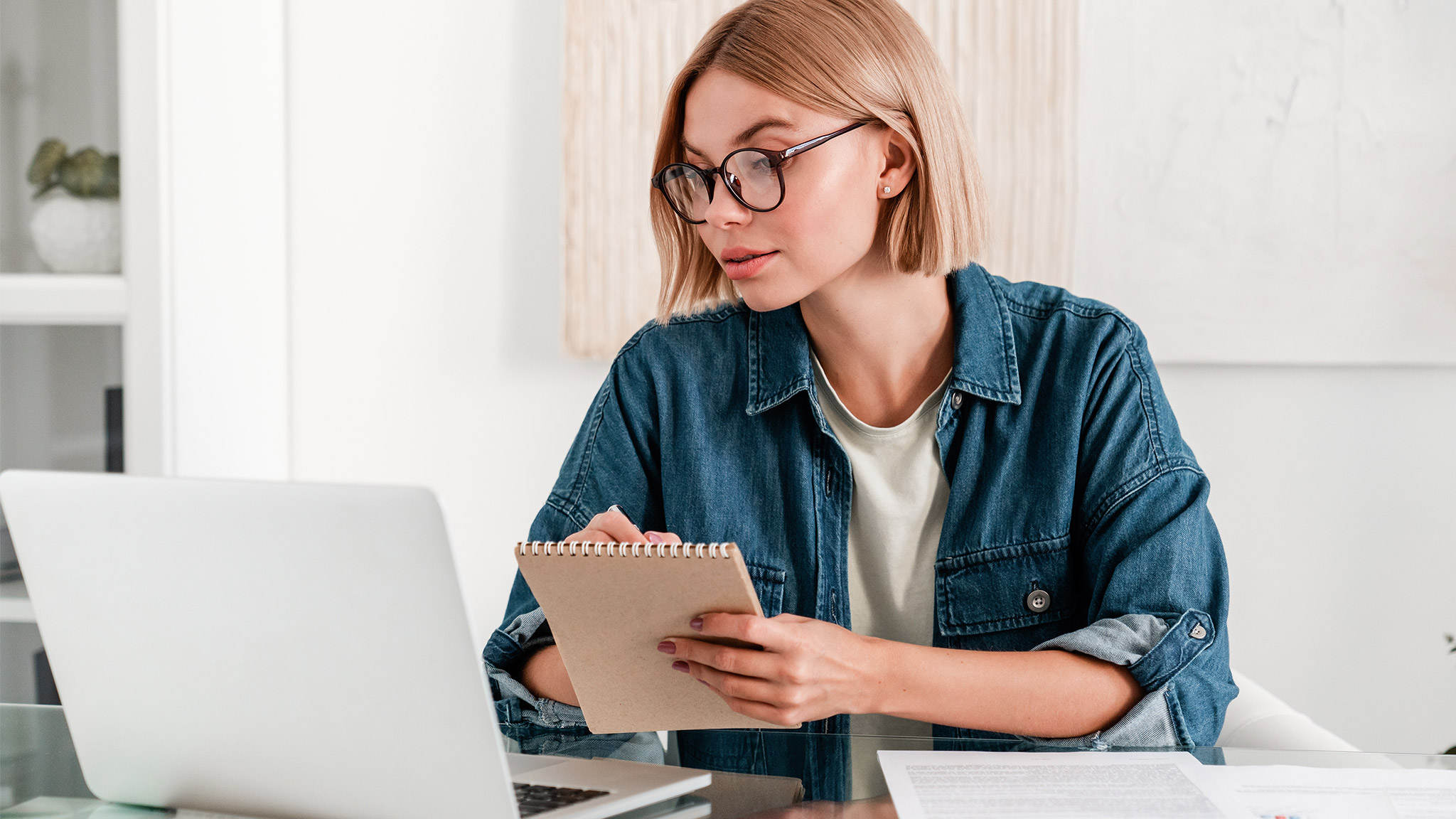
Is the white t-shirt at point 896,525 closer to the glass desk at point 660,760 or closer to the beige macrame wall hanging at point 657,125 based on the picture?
the glass desk at point 660,760

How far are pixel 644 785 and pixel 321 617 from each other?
9.7 inches

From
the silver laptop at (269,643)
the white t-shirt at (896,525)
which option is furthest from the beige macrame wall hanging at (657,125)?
the silver laptop at (269,643)

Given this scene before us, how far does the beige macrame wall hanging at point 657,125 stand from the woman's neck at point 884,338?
2.31ft

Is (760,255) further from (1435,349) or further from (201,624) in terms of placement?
(1435,349)

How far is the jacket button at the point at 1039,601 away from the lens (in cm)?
111

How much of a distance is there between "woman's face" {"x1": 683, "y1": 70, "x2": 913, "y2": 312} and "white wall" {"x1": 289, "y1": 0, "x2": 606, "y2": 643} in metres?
1.05

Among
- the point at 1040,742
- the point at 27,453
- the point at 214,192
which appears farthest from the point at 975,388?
the point at 27,453

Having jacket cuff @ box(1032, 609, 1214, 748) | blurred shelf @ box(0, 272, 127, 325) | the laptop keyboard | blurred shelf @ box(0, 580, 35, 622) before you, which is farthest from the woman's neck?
blurred shelf @ box(0, 580, 35, 622)

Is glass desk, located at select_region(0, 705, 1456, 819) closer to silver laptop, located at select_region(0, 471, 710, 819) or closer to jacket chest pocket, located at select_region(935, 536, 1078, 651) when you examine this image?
silver laptop, located at select_region(0, 471, 710, 819)

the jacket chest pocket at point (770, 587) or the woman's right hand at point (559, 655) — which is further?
the jacket chest pocket at point (770, 587)

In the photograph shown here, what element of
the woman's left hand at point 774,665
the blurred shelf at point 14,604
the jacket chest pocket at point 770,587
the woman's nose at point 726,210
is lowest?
the blurred shelf at point 14,604

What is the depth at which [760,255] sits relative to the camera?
3.58 feet

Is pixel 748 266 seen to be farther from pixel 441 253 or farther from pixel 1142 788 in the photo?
pixel 441 253

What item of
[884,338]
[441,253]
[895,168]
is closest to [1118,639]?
[884,338]
